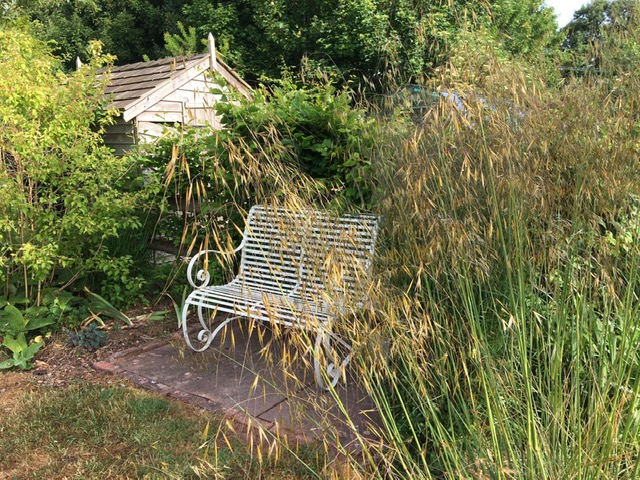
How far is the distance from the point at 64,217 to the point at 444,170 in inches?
114

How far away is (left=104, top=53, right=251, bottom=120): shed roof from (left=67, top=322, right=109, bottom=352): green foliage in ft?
10.4

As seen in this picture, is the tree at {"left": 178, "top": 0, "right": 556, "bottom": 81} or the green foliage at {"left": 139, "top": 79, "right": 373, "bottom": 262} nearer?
the green foliage at {"left": 139, "top": 79, "right": 373, "bottom": 262}

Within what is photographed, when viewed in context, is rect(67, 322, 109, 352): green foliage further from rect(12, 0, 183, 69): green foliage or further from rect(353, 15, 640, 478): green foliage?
rect(12, 0, 183, 69): green foliage

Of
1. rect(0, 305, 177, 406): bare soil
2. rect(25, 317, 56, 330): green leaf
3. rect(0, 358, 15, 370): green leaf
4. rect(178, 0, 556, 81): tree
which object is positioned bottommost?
rect(0, 305, 177, 406): bare soil

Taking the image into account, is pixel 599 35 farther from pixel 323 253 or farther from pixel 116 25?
pixel 116 25

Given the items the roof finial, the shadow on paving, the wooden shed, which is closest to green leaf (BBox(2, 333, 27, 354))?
the shadow on paving

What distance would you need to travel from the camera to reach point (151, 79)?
692cm

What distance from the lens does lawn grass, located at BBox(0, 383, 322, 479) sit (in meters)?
2.28

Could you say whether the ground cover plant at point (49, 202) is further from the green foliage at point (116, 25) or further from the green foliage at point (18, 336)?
the green foliage at point (116, 25)

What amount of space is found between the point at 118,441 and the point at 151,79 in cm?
548

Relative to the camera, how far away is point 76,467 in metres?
2.36

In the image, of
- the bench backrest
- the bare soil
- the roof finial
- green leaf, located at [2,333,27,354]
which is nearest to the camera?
the bench backrest

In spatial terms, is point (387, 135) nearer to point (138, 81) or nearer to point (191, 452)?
point (191, 452)

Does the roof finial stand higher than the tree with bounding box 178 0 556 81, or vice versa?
the tree with bounding box 178 0 556 81
